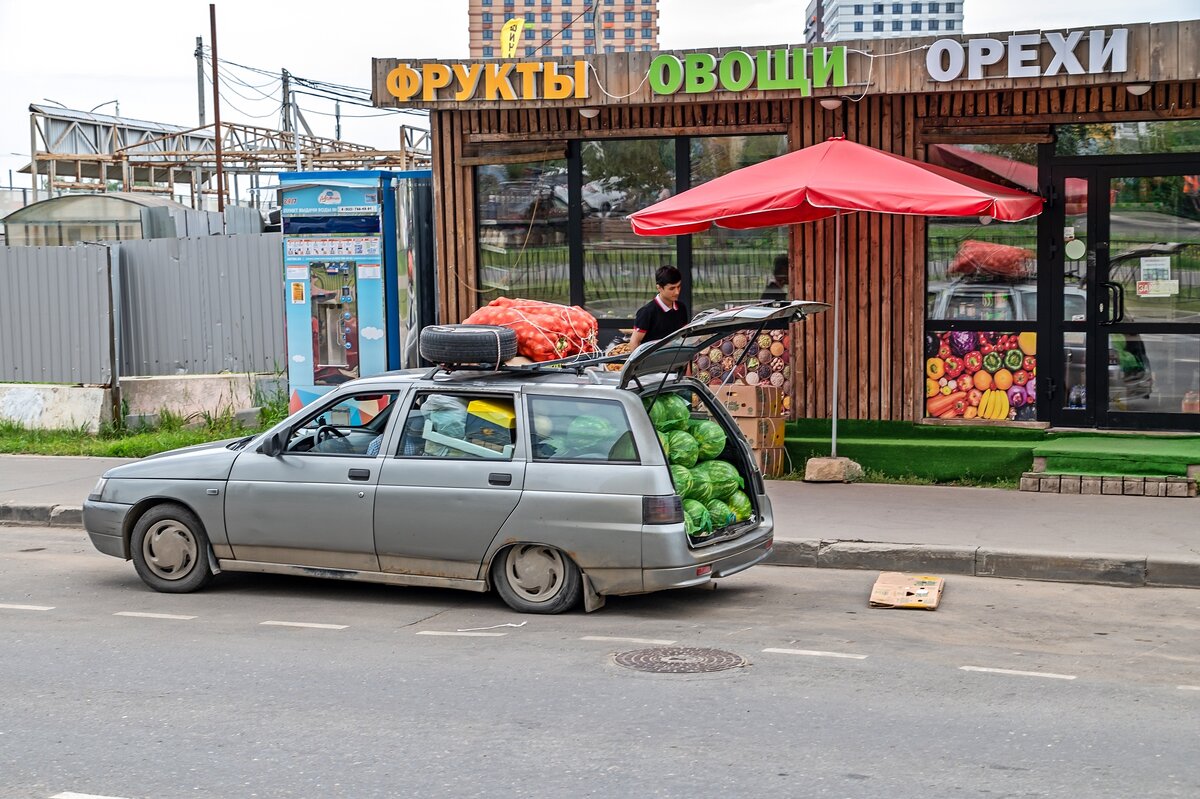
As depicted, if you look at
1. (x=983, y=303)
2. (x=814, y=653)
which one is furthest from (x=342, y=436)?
(x=983, y=303)

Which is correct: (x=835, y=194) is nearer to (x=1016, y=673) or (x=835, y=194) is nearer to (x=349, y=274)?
(x=1016, y=673)

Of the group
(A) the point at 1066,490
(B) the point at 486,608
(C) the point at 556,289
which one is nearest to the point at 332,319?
(C) the point at 556,289

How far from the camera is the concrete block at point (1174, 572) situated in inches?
344

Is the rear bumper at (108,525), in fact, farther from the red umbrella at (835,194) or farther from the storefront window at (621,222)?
the storefront window at (621,222)

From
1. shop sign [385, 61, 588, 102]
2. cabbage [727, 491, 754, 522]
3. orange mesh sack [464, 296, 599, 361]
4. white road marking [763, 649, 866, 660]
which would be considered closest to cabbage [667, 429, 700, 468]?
cabbage [727, 491, 754, 522]

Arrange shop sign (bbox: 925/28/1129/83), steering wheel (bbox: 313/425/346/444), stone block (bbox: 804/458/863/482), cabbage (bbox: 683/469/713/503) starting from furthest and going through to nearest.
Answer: stone block (bbox: 804/458/863/482), shop sign (bbox: 925/28/1129/83), steering wheel (bbox: 313/425/346/444), cabbage (bbox: 683/469/713/503)

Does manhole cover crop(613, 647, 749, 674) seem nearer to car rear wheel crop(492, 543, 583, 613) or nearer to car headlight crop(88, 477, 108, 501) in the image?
car rear wheel crop(492, 543, 583, 613)

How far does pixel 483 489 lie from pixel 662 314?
3.81 m

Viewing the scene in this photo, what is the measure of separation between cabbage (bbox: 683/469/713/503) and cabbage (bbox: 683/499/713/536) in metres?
0.05

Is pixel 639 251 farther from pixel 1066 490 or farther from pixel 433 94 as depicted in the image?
pixel 1066 490

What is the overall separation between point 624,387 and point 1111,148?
6.66 meters

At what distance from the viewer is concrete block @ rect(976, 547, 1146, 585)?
886 cm

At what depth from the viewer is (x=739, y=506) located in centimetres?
836

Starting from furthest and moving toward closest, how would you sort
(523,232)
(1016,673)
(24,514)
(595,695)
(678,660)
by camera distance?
(523,232), (24,514), (678,660), (1016,673), (595,695)
